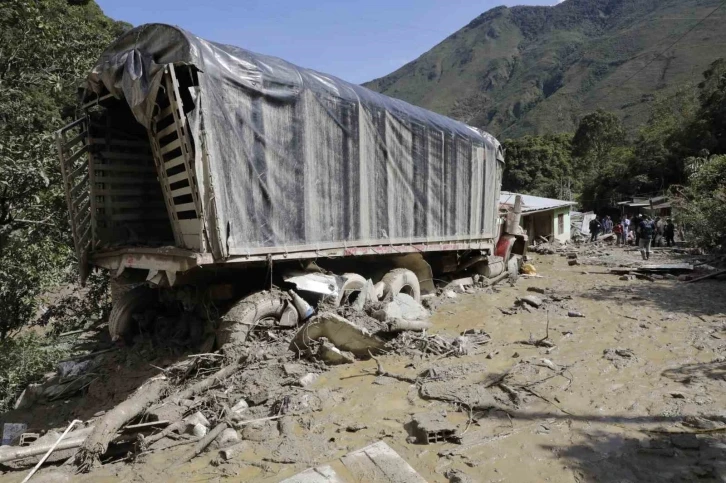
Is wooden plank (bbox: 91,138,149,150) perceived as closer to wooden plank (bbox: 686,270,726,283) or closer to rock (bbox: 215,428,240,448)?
rock (bbox: 215,428,240,448)

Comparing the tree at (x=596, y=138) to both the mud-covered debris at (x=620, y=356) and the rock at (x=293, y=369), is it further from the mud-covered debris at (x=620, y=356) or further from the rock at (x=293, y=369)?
the rock at (x=293, y=369)

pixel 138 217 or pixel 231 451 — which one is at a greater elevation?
pixel 138 217

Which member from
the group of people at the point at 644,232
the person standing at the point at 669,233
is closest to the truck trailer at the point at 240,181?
the group of people at the point at 644,232

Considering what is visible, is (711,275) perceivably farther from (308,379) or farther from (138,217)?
(138,217)

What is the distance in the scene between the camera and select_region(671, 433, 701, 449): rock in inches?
122

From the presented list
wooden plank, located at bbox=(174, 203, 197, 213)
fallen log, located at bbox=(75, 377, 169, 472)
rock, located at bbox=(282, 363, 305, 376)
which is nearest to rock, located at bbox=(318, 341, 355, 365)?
rock, located at bbox=(282, 363, 305, 376)

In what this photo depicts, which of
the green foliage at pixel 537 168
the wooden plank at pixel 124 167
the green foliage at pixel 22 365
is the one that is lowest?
the green foliage at pixel 22 365

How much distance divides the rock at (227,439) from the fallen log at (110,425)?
901mm

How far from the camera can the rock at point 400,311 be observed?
5.82 meters

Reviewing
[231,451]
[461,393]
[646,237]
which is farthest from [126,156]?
[646,237]

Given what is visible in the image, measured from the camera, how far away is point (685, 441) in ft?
10.3

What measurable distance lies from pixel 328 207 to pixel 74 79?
16.2ft

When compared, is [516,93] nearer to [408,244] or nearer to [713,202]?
[713,202]

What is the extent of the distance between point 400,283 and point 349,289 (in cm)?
133
